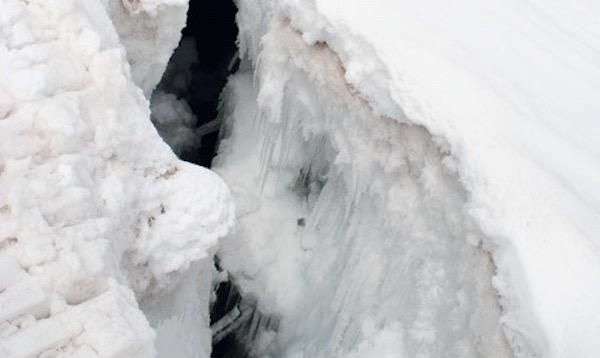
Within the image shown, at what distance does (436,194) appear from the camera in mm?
2697

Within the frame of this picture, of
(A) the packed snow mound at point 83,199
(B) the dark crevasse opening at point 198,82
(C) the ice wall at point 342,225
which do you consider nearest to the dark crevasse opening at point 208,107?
(B) the dark crevasse opening at point 198,82

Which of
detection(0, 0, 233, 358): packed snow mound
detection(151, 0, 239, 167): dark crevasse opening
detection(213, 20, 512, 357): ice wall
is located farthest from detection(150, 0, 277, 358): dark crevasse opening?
detection(0, 0, 233, 358): packed snow mound

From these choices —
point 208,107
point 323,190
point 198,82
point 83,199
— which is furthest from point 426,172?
point 198,82

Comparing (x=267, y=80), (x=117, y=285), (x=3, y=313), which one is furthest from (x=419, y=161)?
(x=3, y=313)

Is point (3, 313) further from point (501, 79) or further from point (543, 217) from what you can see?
point (501, 79)

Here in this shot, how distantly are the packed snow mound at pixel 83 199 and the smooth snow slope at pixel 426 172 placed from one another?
0.86m

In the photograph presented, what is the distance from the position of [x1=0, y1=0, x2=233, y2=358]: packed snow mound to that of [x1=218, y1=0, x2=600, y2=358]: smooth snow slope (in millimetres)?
861

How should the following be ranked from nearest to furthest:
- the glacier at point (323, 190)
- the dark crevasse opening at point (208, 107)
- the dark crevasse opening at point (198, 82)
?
the glacier at point (323, 190)
the dark crevasse opening at point (208, 107)
the dark crevasse opening at point (198, 82)

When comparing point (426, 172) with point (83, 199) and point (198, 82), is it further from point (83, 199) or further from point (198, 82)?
point (198, 82)

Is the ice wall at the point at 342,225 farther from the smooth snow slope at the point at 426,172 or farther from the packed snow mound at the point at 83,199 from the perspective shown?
the packed snow mound at the point at 83,199

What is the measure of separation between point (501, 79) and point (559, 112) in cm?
29

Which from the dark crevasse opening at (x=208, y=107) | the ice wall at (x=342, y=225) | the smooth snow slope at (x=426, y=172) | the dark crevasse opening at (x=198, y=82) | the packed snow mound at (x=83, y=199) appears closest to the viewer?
the packed snow mound at (x=83, y=199)

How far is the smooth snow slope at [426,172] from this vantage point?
231 centimetres

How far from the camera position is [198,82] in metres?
5.75
